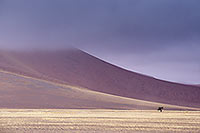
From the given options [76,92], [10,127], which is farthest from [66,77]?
[10,127]

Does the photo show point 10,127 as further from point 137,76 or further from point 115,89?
point 137,76

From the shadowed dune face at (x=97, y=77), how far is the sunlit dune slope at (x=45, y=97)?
41.6 ft

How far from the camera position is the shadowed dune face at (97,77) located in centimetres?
7369

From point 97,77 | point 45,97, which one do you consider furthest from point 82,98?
point 97,77

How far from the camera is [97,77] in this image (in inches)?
3263

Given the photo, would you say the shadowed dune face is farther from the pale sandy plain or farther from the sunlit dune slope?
the sunlit dune slope

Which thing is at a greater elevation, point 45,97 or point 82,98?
point 82,98

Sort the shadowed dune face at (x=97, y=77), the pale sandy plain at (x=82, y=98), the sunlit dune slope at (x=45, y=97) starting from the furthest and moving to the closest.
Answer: the shadowed dune face at (x=97, y=77) → the sunlit dune slope at (x=45, y=97) → the pale sandy plain at (x=82, y=98)

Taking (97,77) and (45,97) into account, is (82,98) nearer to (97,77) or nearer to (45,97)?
(45,97)

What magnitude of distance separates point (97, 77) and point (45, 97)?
1342 inches

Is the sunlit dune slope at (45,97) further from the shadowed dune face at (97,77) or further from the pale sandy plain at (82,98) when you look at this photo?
the shadowed dune face at (97,77)

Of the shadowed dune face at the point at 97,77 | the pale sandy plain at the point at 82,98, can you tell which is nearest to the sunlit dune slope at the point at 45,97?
the pale sandy plain at the point at 82,98

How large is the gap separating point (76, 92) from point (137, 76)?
38357mm

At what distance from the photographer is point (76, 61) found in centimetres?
8994
